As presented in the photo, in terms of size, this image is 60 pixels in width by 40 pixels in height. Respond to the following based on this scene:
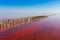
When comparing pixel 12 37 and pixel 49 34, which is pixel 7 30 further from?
pixel 49 34

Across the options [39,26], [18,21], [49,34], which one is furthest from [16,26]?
[49,34]

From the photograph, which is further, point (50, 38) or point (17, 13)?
point (17, 13)

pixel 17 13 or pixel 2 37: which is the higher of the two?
pixel 17 13

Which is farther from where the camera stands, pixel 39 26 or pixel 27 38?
pixel 39 26

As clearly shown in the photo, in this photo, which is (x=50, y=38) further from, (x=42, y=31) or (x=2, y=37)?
(x=2, y=37)

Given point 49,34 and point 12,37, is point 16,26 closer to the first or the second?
point 12,37

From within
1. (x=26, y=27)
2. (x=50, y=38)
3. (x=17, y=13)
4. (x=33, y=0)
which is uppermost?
(x=33, y=0)

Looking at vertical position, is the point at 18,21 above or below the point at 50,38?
above

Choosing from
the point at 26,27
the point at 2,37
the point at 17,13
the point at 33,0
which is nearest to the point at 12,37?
the point at 2,37
